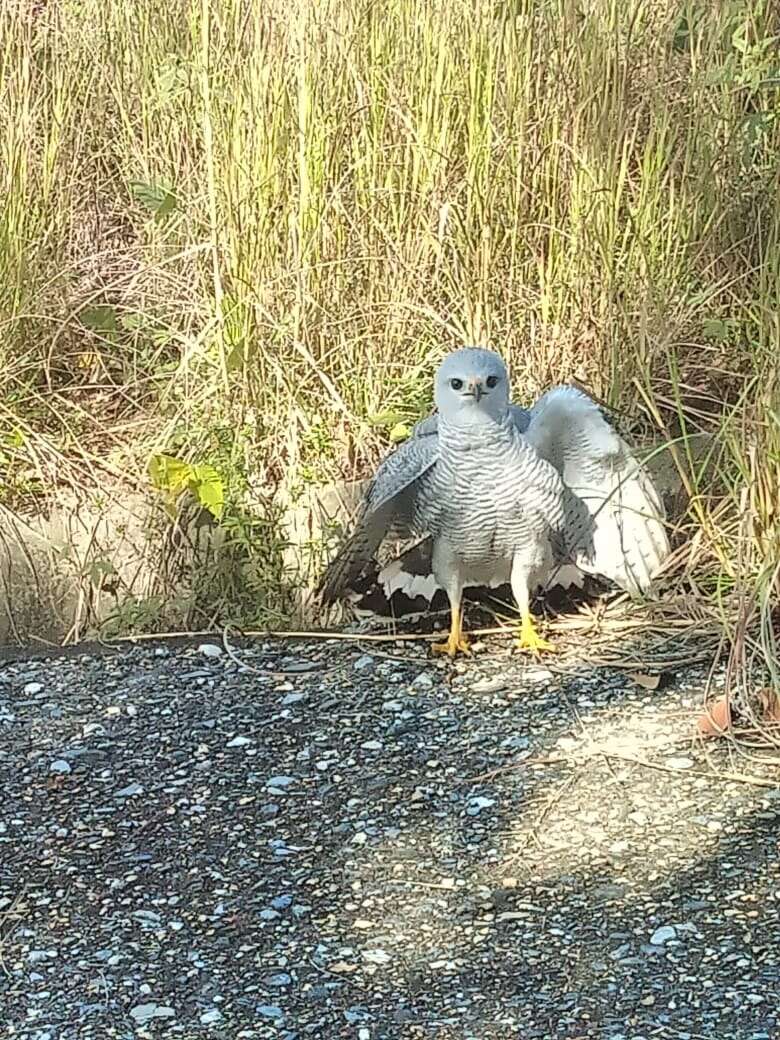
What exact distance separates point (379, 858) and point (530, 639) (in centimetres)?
88

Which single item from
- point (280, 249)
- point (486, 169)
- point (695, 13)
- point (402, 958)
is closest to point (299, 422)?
point (280, 249)

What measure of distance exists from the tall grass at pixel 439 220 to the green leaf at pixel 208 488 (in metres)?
0.08

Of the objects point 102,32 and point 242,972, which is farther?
point 102,32

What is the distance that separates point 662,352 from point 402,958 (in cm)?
195

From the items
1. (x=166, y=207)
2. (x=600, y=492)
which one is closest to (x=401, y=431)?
(x=600, y=492)

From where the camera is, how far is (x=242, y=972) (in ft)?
6.51

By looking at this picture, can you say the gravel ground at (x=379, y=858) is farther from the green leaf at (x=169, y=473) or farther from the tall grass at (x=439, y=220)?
the tall grass at (x=439, y=220)

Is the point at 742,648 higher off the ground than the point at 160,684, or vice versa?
the point at 742,648

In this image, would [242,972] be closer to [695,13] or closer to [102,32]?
[695,13]

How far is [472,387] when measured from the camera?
2820mm

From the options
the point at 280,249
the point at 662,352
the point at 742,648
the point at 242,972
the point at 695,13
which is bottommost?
the point at 242,972

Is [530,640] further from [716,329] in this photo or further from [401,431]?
[716,329]

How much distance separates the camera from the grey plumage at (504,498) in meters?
2.88

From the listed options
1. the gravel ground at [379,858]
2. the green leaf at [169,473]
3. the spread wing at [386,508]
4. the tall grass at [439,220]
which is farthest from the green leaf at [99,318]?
the gravel ground at [379,858]
